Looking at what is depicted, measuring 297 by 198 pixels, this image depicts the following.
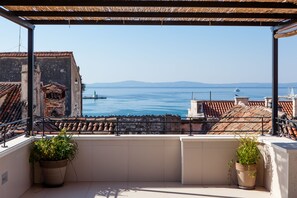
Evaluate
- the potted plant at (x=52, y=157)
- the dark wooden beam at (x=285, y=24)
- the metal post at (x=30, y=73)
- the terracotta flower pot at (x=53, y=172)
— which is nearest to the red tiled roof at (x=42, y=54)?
the metal post at (x=30, y=73)

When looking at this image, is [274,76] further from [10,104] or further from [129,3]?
[10,104]

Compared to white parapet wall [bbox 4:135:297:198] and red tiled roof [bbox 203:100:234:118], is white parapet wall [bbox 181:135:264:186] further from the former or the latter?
red tiled roof [bbox 203:100:234:118]

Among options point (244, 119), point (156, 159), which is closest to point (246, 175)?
point (156, 159)

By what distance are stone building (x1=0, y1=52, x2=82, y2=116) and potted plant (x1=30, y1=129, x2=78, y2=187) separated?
39.2ft

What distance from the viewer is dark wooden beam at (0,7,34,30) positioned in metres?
4.38

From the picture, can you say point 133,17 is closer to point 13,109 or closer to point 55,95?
point 13,109

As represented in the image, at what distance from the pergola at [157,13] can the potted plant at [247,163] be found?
31.3 inches

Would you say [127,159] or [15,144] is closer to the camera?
[15,144]

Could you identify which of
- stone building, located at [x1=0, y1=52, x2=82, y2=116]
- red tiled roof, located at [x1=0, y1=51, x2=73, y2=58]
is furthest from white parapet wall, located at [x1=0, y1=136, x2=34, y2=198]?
red tiled roof, located at [x1=0, y1=51, x2=73, y2=58]

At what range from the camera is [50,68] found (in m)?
17.4

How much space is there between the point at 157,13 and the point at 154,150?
1990mm

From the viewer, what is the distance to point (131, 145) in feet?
17.6

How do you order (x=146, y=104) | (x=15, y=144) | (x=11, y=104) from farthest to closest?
1. (x=146, y=104)
2. (x=11, y=104)
3. (x=15, y=144)

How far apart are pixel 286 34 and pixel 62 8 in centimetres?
293
